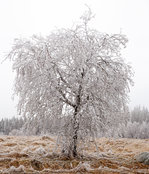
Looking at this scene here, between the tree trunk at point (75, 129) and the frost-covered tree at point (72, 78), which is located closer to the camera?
the frost-covered tree at point (72, 78)

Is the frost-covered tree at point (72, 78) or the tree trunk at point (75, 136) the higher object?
the frost-covered tree at point (72, 78)

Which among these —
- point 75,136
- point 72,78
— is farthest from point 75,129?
point 72,78

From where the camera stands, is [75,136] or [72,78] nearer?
[72,78]

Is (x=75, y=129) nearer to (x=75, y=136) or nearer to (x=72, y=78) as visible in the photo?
(x=75, y=136)

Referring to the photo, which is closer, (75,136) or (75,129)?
(75,129)

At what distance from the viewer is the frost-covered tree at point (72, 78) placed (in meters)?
7.06

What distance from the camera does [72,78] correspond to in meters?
7.30

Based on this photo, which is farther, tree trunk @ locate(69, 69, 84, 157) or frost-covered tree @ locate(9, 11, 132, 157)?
tree trunk @ locate(69, 69, 84, 157)

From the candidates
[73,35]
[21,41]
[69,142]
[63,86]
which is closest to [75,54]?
[73,35]

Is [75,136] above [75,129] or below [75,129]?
below

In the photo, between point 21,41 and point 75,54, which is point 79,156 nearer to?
point 75,54

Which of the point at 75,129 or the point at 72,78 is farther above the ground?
the point at 72,78

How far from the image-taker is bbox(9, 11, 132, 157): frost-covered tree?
7059 millimetres

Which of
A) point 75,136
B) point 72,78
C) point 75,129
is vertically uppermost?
point 72,78
